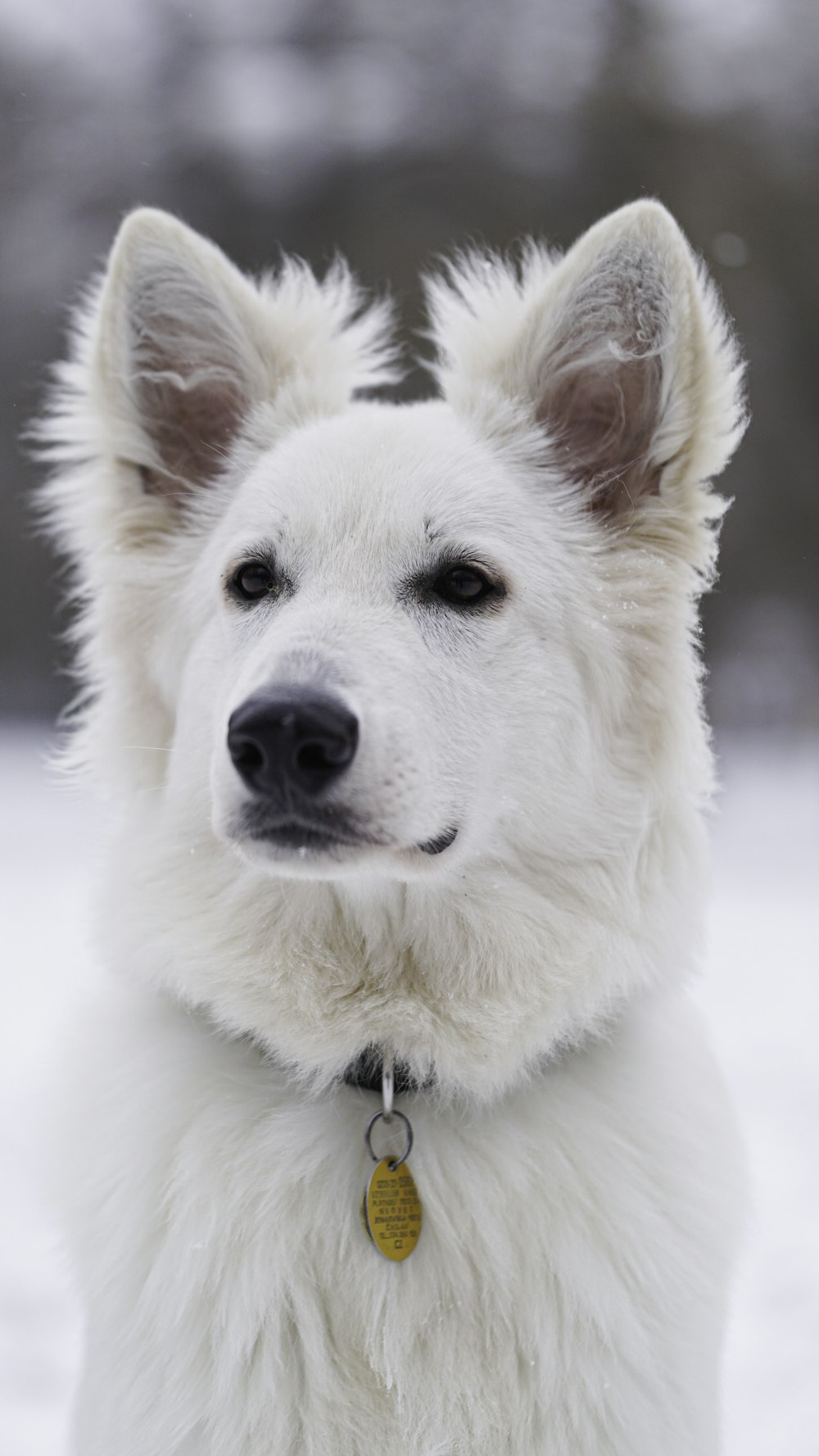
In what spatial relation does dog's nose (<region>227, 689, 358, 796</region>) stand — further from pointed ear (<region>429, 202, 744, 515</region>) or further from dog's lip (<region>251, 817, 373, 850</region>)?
pointed ear (<region>429, 202, 744, 515</region>)

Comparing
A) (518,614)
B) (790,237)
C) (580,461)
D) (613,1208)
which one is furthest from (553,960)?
(790,237)

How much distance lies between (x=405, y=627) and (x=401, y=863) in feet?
1.61

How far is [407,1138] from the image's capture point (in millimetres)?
2418

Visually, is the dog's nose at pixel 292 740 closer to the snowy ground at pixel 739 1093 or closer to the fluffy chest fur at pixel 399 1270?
the fluffy chest fur at pixel 399 1270

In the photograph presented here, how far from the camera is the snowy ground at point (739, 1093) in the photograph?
3.30 metres

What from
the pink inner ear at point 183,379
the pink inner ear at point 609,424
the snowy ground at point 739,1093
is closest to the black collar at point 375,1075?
the snowy ground at point 739,1093

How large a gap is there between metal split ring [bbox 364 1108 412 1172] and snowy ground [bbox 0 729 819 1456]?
69cm

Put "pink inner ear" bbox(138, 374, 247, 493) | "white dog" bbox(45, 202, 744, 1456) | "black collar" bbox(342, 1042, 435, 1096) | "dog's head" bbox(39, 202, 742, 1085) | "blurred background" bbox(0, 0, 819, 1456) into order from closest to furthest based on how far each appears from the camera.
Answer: "white dog" bbox(45, 202, 744, 1456), "dog's head" bbox(39, 202, 742, 1085), "black collar" bbox(342, 1042, 435, 1096), "pink inner ear" bbox(138, 374, 247, 493), "blurred background" bbox(0, 0, 819, 1456)

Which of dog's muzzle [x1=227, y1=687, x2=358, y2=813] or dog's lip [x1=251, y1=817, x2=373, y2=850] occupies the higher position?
dog's muzzle [x1=227, y1=687, x2=358, y2=813]

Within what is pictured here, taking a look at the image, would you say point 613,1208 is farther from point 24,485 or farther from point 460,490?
point 24,485

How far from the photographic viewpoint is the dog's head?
92.4 inches

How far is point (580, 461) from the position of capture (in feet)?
9.71

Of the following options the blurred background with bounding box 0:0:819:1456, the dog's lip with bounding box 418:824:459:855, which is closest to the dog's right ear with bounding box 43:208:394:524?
the dog's lip with bounding box 418:824:459:855

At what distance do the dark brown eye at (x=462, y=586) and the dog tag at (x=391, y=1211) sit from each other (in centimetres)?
115
